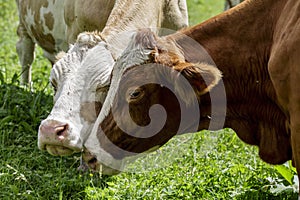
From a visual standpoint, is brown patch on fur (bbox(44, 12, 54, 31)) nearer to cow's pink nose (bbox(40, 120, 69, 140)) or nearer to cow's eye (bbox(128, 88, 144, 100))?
cow's pink nose (bbox(40, 120, 69, 140))

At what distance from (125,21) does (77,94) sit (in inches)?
24.4

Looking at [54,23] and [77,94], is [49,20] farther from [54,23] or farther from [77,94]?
[77,94]

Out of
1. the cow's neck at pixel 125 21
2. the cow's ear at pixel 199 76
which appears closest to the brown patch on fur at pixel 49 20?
the cow's neck at pixel 125 21

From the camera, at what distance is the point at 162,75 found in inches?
181

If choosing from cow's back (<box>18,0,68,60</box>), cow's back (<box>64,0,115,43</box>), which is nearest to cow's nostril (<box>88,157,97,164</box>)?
cow's back (<box>64,0,115,43</box>)

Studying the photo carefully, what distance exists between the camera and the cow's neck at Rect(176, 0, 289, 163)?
4668 mm

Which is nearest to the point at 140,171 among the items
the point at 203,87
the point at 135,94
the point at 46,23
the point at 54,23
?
the point at 135,94

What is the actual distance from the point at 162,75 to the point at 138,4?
4.29 ft

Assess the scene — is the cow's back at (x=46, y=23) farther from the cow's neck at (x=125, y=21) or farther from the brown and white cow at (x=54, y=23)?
the cow's neck at (x=125, y=21)

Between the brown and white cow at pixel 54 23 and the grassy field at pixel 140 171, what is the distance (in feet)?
2.26

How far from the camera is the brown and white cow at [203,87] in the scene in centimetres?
460

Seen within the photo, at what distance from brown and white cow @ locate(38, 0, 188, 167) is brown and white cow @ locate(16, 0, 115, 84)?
63 cm

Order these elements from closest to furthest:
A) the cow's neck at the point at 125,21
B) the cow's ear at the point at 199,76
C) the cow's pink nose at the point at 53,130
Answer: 1. the cow's ear at the point at 199,76
2. the cow's pink nose at the point at 53,130
3. the cow's neck at the point at 125,21

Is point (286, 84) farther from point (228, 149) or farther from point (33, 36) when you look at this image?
point (33, 36)
